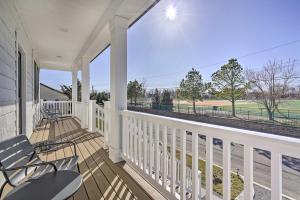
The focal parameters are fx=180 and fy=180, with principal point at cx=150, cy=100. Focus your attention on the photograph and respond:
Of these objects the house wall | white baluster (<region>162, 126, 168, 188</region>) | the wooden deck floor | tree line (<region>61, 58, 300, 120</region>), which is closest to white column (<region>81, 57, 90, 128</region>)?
the wooden deck floor

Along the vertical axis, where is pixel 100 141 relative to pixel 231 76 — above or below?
below

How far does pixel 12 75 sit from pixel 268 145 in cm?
329

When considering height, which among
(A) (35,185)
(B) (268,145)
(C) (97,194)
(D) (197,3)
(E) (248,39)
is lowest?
(C) (97,194)

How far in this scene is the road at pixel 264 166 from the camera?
3.28 feet

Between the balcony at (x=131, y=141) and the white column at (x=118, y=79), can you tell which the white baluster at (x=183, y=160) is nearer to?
the balcony at (x=131, y=141)

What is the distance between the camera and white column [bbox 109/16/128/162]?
2.92 metres

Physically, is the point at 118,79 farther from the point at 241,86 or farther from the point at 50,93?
the point at 50,93

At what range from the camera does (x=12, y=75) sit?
2.71 meters

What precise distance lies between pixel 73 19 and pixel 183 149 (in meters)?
3.33

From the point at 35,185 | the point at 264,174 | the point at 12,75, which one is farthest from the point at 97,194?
the point at 12,75

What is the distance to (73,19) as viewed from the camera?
3.55 meters

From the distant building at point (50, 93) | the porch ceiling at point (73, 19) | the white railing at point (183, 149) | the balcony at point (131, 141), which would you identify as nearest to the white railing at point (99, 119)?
the balcony at point (131, 141)

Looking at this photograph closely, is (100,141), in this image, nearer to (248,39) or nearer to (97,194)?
(97,194)

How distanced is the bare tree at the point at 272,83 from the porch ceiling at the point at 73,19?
72.0 inches
